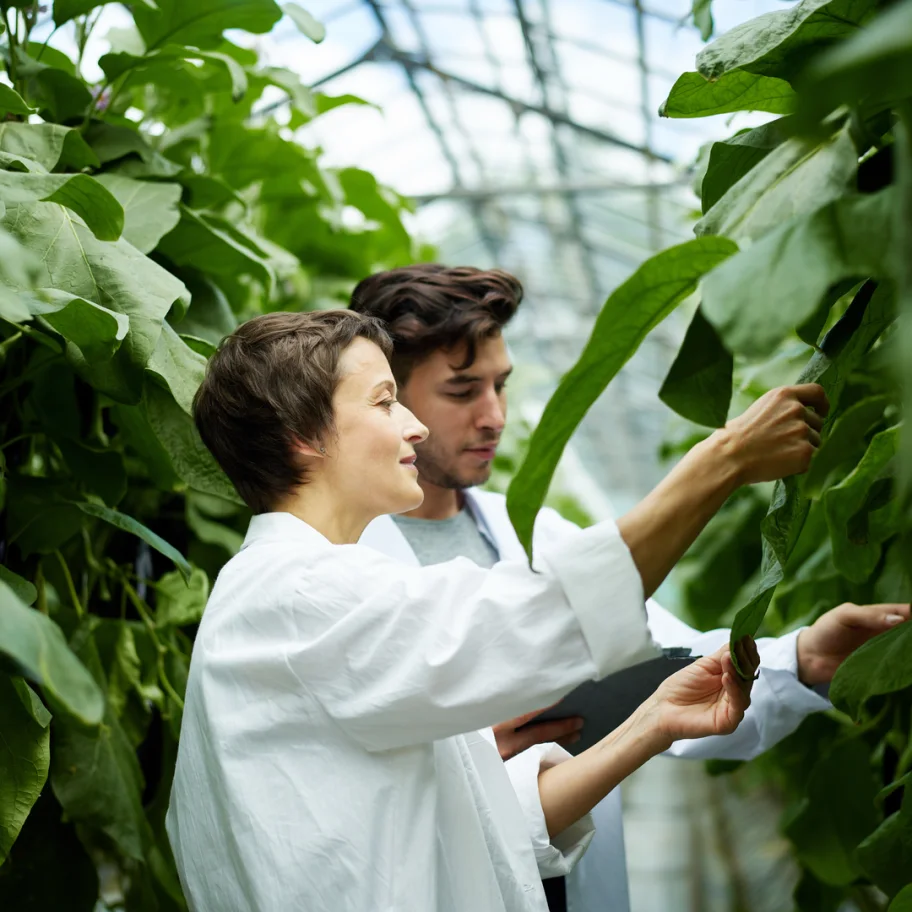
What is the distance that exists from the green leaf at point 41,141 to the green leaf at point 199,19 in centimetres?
23

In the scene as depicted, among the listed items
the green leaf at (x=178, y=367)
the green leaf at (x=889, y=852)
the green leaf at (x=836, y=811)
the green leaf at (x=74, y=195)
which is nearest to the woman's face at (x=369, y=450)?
the green leaf at (x=178, y=367)

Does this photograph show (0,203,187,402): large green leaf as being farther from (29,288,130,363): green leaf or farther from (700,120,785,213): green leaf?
(700,120,785,213): green leaf

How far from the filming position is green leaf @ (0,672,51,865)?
1.01m

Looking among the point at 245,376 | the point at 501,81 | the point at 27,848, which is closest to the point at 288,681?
the point at 245,376

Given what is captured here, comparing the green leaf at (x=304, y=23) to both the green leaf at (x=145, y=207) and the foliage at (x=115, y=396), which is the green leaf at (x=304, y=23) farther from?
the green leaf at (x=145, y=207)

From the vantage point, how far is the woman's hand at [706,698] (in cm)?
97

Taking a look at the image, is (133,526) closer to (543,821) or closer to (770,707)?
(543,821)

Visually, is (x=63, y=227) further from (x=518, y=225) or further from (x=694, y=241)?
(x=518, y=225)

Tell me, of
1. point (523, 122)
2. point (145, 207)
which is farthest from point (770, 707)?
point (523, 122)

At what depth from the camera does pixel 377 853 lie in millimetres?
909

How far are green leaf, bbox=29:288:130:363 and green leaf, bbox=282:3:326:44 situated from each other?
Answer: 1.92 feet

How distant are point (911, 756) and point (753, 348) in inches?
25.1

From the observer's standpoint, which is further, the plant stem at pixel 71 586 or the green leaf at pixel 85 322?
the plant stem at pixel 71 586

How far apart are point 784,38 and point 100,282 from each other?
0.61 metres
